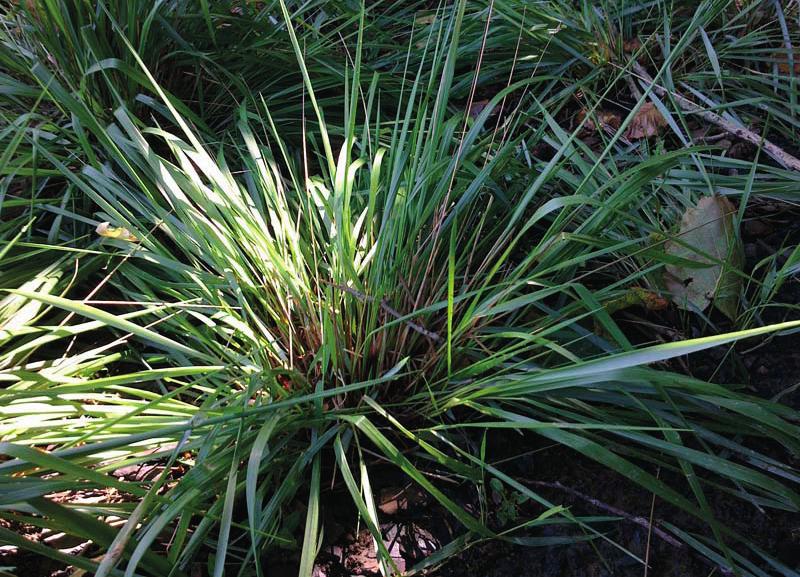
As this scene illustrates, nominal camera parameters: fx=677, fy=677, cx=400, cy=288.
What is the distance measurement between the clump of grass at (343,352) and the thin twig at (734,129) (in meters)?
0.05

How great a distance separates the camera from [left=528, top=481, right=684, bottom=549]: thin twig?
3.74 ft

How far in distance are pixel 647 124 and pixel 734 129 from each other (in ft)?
0.77

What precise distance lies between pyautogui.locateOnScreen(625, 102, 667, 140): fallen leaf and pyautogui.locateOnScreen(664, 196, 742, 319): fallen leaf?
1.45ft

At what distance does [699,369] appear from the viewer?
4.55 feet

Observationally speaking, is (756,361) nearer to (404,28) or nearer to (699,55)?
(699,55)

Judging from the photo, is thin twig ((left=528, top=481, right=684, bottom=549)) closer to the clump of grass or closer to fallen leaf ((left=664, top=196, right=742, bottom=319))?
the clump of grass

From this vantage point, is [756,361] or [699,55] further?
[699,55]

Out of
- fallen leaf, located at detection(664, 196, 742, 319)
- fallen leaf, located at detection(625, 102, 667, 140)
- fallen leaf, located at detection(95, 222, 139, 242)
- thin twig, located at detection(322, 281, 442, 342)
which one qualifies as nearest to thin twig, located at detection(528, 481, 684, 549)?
thin twig, located at detection(322, 281, 442, 342)

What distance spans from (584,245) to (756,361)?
16.3 inches

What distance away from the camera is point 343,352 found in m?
1.30

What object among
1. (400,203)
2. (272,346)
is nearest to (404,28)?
(400,203)

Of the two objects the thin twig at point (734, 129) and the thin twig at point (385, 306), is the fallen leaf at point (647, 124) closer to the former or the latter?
the thin twig at point (734, 129)

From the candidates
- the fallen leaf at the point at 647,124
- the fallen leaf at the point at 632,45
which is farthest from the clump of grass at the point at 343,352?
the fallen leaf at the point at 632,45

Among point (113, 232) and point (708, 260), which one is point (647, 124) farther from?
point (113, 232)
